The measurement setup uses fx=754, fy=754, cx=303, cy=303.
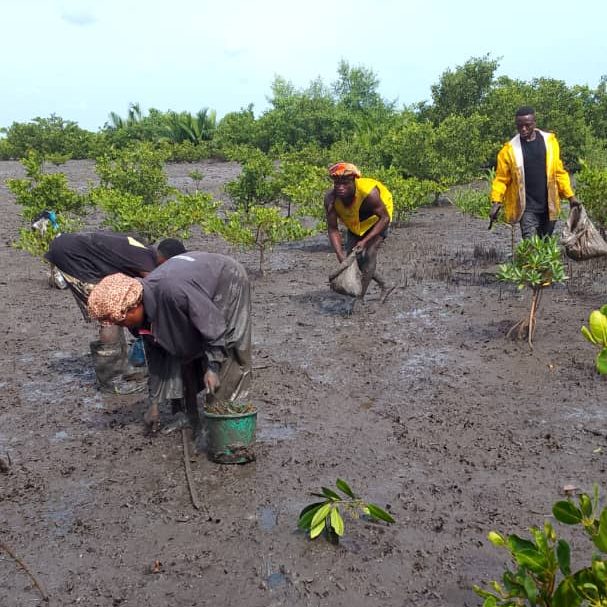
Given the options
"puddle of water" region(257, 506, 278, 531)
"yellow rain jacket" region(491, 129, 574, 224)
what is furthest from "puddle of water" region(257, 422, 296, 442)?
"yellow rain jacket" region(491, 129, 574, 224)

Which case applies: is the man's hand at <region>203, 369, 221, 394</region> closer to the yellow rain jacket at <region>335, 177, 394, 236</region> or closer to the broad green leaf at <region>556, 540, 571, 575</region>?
the broad green leaf at <region>556, 540, 571, 575</region>

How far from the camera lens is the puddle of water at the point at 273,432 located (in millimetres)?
4852

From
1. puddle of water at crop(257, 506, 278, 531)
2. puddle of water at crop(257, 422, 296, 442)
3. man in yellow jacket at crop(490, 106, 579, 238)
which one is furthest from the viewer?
man in yellow jacket at crop(490, 106, 579, 238)

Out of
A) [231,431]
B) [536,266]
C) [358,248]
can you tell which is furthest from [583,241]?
[231,431]

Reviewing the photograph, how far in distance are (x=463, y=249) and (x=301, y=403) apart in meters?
5.79

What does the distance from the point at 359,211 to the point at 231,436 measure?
3.38 m

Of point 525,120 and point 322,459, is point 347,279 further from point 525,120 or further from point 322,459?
point 322,459

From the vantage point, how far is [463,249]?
416 inches

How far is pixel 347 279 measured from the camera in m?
6.97

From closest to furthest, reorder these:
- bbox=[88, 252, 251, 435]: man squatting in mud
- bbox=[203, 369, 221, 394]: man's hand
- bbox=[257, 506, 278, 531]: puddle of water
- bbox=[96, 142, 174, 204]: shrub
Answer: bbox=[257, 506, 278, 531]: puddle of water → bbox=[88, 252, 251, 435]: man squatting in mud → bbox=[203, 369, 221, 394]: man's hand → bbox=[96, 142, 174, 204]: shrub

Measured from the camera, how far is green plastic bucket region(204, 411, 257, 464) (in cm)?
427

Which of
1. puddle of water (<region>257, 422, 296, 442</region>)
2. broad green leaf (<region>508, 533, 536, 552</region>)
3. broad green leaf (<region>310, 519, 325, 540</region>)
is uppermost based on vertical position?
broad green leaf (<region>508, 533, 536, 552</region>)

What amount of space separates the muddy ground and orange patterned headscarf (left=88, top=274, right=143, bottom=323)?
3.47ft

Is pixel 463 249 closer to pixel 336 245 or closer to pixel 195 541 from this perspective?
pixel 336 245
